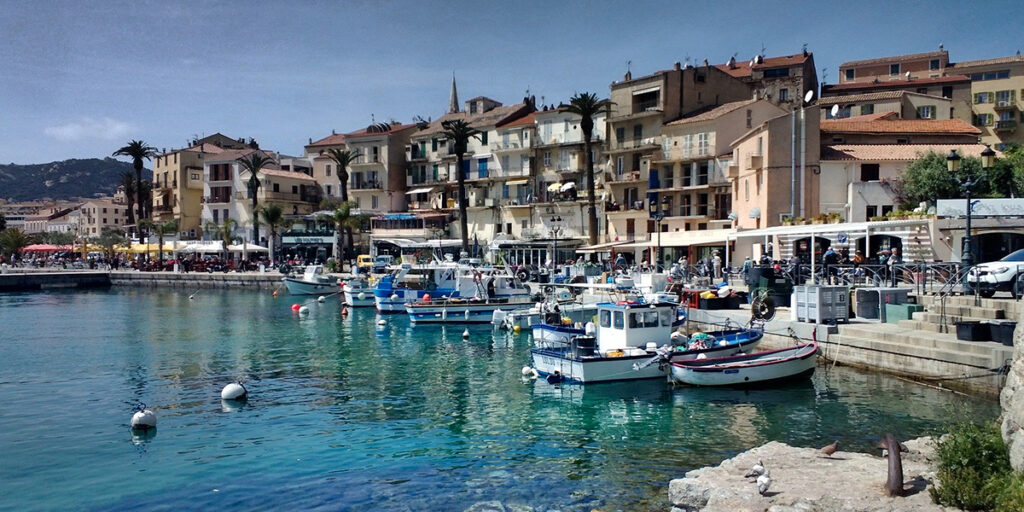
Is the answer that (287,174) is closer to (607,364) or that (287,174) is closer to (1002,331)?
(607,364)

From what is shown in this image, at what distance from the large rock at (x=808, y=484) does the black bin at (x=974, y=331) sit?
847 centimetres

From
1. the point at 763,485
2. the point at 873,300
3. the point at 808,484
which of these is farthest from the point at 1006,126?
the point at 763,485

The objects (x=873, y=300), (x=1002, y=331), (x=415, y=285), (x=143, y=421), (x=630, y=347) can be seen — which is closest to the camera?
(x=143, y=421)

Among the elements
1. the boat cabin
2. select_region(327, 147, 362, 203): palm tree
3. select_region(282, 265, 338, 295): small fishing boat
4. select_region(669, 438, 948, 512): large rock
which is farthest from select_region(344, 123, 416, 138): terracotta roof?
select_region(669, 438, 948, 512): large rock

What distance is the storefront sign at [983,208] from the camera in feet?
85.8

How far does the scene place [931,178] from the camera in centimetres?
3591

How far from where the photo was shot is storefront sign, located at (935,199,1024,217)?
26141mm

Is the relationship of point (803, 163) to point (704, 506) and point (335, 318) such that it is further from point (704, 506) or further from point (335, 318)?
point (704, 506)

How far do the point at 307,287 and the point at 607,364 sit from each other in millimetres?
39289

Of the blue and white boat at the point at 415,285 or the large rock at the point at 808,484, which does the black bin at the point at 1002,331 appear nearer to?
the large rock at the point at 808,484

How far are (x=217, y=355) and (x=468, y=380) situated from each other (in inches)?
440

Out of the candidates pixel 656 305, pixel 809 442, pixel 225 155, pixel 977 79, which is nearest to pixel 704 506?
pixel 809 442

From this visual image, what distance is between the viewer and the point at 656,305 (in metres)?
23.0

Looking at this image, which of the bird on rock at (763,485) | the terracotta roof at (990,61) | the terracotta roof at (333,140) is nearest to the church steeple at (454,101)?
the terracotta roof at (333,140)
